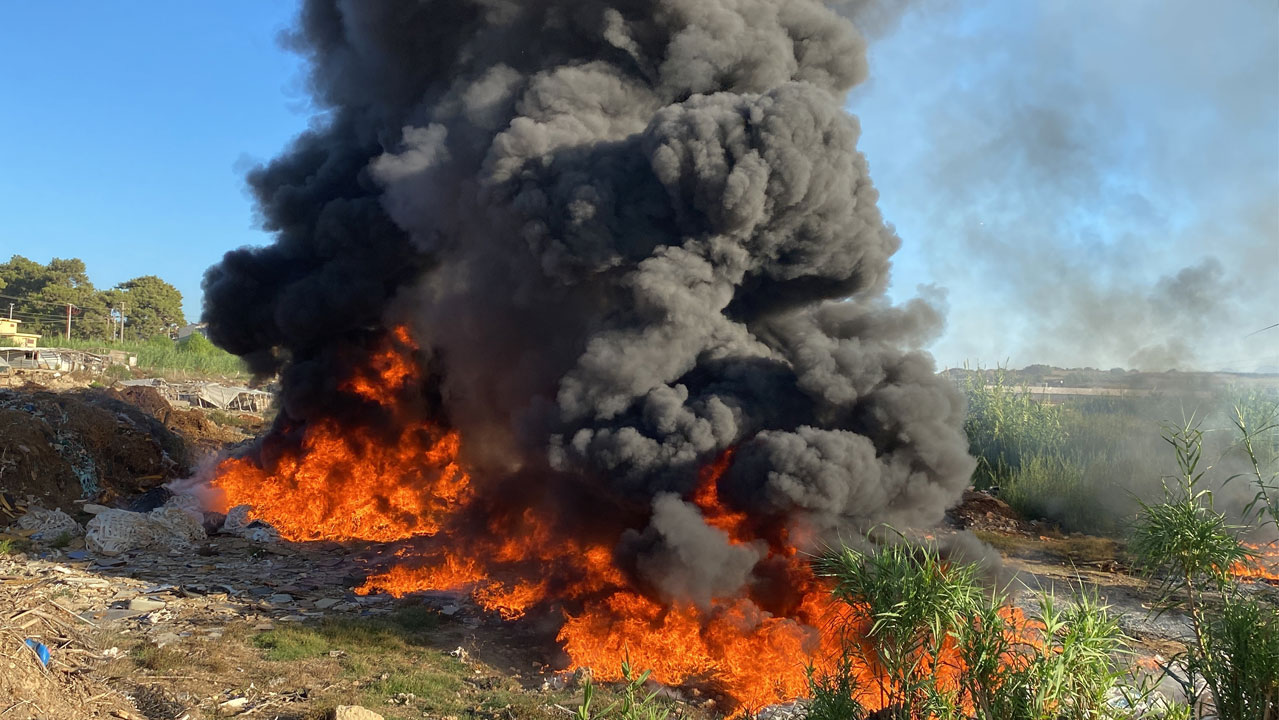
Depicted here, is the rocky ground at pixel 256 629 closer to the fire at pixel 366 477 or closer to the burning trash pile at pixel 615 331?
the burning trash pile at pixel 615 331

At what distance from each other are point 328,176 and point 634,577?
48.9 feet

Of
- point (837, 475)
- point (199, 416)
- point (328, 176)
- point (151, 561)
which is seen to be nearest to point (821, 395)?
point (837, 475)

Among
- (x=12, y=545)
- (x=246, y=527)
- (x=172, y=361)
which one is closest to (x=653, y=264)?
(x=246, y=527)

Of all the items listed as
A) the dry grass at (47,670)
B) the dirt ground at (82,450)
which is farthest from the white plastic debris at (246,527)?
the dry grass at (47,670)

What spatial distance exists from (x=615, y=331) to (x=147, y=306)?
8039 cm

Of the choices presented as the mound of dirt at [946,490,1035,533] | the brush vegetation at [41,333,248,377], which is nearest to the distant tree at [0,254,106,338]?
the brush vegetation at [41,333,248,377]

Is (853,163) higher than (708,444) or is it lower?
higher

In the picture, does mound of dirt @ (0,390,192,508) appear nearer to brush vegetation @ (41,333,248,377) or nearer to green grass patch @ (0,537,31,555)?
green grass patch @ (0,537,31,555)

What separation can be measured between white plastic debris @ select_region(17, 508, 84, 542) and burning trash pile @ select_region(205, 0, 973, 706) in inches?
161

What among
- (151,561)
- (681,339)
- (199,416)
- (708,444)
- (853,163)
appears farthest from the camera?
(199,416)

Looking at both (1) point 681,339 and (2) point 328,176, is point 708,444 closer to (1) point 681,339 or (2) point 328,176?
(1) point 681,339

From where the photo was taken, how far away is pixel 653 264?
1280 cm

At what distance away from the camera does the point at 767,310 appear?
563 inches

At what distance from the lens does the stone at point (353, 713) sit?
26.8 feet
